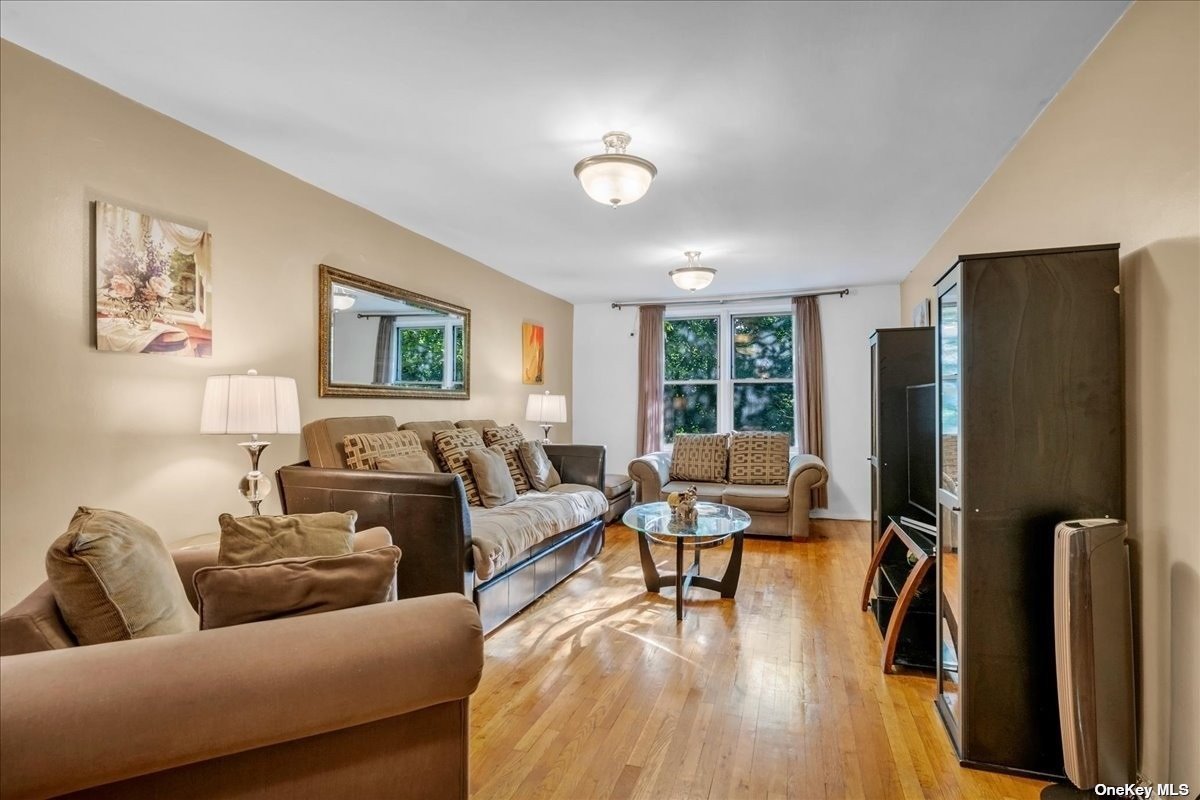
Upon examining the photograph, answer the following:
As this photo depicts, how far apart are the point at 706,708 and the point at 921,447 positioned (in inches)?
68.8

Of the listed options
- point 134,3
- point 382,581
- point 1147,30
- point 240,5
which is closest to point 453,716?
point 382,581

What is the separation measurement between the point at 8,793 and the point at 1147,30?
3085 millimetres

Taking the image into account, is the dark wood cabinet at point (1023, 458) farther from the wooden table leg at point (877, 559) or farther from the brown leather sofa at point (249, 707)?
the brown leather sofa at point (249, 707)

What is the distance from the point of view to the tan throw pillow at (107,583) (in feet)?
3.80

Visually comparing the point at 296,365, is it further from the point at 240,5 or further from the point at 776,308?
the point at 776,308

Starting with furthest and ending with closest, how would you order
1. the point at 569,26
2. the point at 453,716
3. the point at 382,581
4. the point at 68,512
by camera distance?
the point at 68,512, the point at 569,26, the point at 382,581, the point at 453,716

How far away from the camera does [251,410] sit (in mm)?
2320

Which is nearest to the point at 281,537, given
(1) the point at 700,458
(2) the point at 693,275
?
(2) the point at 693,275

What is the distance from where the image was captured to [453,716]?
1284 mm

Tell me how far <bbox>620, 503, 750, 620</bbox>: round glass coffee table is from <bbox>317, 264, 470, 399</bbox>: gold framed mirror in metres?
1.77

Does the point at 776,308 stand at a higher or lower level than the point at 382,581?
higher

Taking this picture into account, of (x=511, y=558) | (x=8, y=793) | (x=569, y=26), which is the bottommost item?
(x=511, y=558)

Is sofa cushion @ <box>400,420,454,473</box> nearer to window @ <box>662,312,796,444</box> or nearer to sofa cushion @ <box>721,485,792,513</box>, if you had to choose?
sofa cushion @ <box>721,485,792,513</box>

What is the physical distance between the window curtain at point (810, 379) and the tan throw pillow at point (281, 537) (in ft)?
16.2
